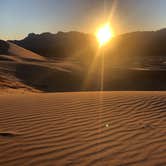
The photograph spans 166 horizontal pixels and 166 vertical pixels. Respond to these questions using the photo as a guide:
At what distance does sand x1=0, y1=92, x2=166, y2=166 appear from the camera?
4305mm

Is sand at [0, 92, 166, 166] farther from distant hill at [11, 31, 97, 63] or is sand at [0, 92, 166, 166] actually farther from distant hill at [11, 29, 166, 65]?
distant hill at [11, 31, 97, 63]

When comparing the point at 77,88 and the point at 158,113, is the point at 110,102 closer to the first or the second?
the point at 158,113

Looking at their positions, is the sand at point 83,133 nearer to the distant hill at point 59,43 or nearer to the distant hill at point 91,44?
the distant hill at point 91,44

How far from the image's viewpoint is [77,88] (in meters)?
23.1

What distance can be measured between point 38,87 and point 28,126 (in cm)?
1555

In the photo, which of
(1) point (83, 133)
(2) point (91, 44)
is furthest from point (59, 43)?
(1) point (83, 133)

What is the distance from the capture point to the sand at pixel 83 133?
4.30m

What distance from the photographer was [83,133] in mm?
5488

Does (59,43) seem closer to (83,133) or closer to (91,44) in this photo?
(91,44)

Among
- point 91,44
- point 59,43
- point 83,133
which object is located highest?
point 59,43

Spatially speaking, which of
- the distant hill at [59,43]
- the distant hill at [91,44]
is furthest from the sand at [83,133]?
the distant hill at [59,43]

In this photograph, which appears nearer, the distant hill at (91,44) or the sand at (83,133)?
the sand at (83,133)

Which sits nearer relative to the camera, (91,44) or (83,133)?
(83,133)

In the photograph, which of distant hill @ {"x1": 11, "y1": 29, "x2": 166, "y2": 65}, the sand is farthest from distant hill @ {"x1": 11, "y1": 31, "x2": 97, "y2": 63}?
the sand
